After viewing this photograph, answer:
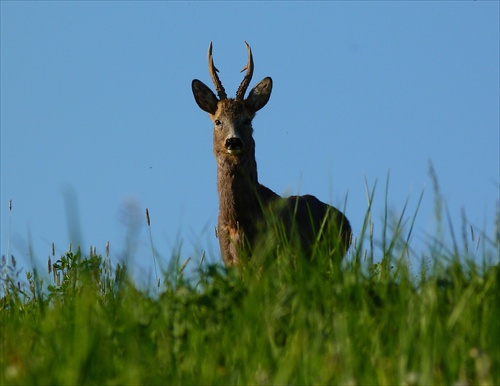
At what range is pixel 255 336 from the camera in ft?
13.1

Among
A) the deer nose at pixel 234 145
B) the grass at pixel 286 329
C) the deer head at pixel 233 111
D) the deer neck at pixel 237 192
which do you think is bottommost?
the grass at pixel 286 329

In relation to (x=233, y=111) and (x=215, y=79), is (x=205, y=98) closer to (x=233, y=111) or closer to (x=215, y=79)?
(x=215, y=79)

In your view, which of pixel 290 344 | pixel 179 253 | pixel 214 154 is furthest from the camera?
pixel 214 154

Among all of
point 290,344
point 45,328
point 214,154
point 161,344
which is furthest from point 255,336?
point 214,154

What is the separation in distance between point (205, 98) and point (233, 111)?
0.58 meters

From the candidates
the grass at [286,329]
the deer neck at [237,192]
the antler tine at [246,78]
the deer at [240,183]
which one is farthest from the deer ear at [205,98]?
the grass at [286,329]

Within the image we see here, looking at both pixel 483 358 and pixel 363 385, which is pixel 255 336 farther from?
pixel 483 358

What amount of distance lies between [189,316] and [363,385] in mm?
1071

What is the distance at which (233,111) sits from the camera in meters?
10.8

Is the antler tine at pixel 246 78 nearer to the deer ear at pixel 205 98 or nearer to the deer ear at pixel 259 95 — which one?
the deer ear at pixel 259 95

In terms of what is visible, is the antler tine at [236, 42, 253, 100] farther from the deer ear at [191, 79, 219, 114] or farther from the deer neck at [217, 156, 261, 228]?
the deer neck at [217, 156, 261, 228]

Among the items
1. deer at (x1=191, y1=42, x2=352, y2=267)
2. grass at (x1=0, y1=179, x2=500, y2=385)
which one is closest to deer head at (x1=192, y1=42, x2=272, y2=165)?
deer at (x1=191, y1=42, x2=352, y2=267)

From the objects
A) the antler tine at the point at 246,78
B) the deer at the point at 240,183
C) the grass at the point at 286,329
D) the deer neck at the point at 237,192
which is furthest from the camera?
the antler tine at the point at 246,78

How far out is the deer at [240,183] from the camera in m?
9.64
